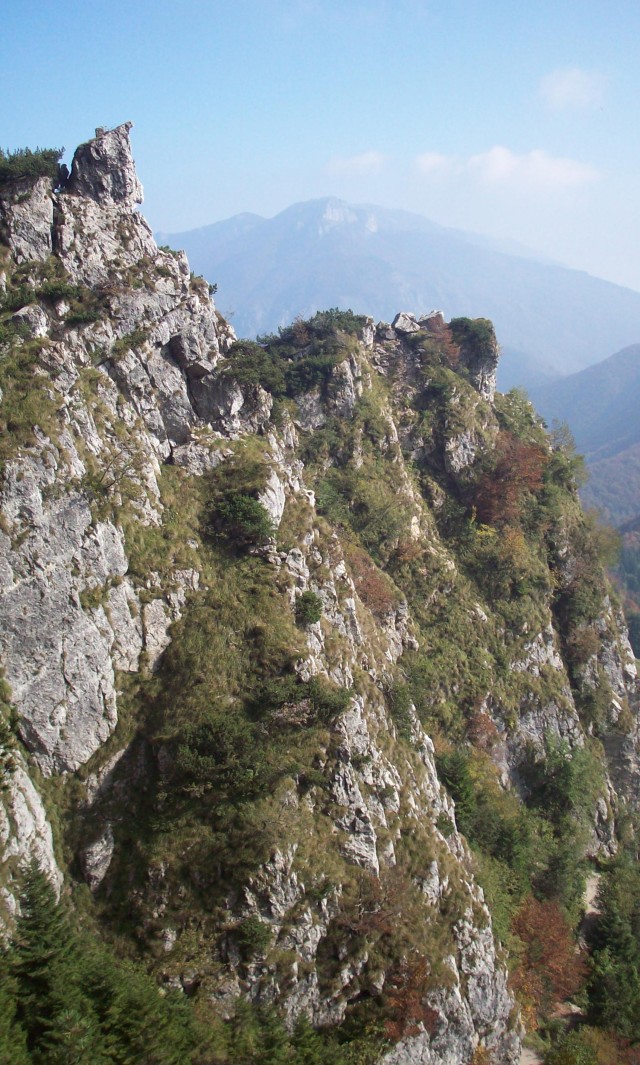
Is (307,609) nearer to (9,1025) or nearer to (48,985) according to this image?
(48,985)

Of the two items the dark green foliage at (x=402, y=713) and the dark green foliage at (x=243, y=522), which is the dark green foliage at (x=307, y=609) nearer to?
the dark green foliage at (x=243, y=522)

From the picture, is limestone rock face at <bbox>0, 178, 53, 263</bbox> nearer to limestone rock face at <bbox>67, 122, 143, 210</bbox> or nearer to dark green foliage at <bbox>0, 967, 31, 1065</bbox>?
limestone rock face at <bbox>67, 122, 143, 210</bbox>

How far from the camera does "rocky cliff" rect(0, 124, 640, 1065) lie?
22844 millimetres

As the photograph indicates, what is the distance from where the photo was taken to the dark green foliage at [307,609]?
98.1 feet

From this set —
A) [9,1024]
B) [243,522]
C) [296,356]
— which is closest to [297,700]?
[243,522]

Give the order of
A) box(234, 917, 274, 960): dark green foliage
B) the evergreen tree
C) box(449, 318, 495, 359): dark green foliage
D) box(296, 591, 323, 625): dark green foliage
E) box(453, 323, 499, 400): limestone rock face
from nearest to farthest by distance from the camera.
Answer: the evergreen tree → box(234, 917, 274, 960): dark green foliage → box(296, 591, 323, 625): dark green foliage → box(449, 318, 495, 359): dark green foliage → box(453, 323, 499, 400): limestone rock face

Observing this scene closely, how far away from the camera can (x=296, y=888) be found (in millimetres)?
23203

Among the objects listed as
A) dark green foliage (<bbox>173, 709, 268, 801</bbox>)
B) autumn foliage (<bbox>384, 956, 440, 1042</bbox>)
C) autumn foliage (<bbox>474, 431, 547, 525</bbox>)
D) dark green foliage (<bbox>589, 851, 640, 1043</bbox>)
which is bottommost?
dark green foliage (<bbox>589, 851, 640, 1043</bbox>)

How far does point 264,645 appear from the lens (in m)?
27.7

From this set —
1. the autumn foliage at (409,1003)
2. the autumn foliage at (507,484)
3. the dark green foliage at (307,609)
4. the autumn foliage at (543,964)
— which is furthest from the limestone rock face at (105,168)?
the autumn foliage at (543,964)

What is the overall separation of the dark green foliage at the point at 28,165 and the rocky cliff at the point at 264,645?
787 millimetres

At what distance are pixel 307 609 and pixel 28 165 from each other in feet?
96.1

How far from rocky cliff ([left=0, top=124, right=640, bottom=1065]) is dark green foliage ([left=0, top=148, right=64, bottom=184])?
787 millimetres

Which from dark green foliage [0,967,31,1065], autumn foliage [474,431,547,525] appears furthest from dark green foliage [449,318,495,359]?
dark green foliage [0,967,31,1065]
